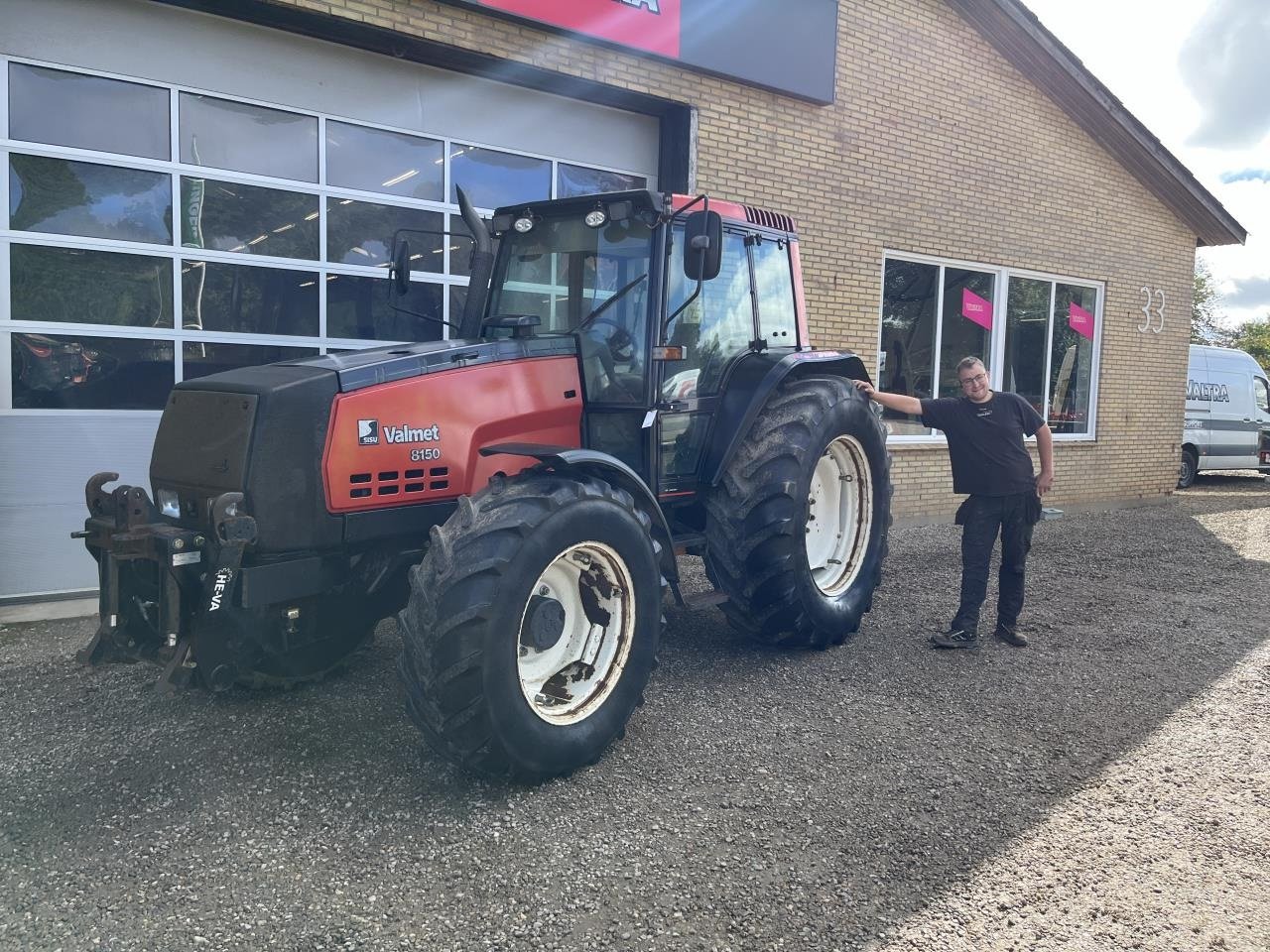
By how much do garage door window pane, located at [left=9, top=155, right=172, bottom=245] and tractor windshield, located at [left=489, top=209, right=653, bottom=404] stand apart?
10.9 ft

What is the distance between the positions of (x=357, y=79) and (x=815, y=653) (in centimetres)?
534

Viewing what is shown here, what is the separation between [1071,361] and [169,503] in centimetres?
1150

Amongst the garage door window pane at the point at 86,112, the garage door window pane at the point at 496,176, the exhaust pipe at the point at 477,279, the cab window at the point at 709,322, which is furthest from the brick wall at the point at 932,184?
the cab window at the point at 709,322

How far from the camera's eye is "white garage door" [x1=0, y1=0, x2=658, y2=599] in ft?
20.4

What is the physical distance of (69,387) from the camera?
251 inches

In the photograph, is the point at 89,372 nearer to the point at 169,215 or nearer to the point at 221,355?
the point at 221,355

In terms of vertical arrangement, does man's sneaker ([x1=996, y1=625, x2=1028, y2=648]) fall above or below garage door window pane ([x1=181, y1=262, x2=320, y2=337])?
below

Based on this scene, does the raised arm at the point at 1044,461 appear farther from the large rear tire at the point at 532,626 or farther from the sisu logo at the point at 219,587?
the sisu logo at the point at 219,587

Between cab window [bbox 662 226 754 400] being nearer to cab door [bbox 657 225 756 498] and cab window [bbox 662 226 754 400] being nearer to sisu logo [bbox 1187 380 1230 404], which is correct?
cab door [bbox 657 225 756 498]

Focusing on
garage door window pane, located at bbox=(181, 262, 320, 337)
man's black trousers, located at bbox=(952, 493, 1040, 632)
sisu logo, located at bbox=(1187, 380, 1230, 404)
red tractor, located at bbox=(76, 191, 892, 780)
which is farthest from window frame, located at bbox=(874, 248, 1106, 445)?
garage door window pane, located at bbox=(181, 262, 320, 337)

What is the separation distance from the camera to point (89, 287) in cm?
641

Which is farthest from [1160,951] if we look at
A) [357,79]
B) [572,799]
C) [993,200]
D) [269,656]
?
[993,200]

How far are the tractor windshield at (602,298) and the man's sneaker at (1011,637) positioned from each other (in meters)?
2.81

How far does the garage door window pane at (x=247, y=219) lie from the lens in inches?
265
